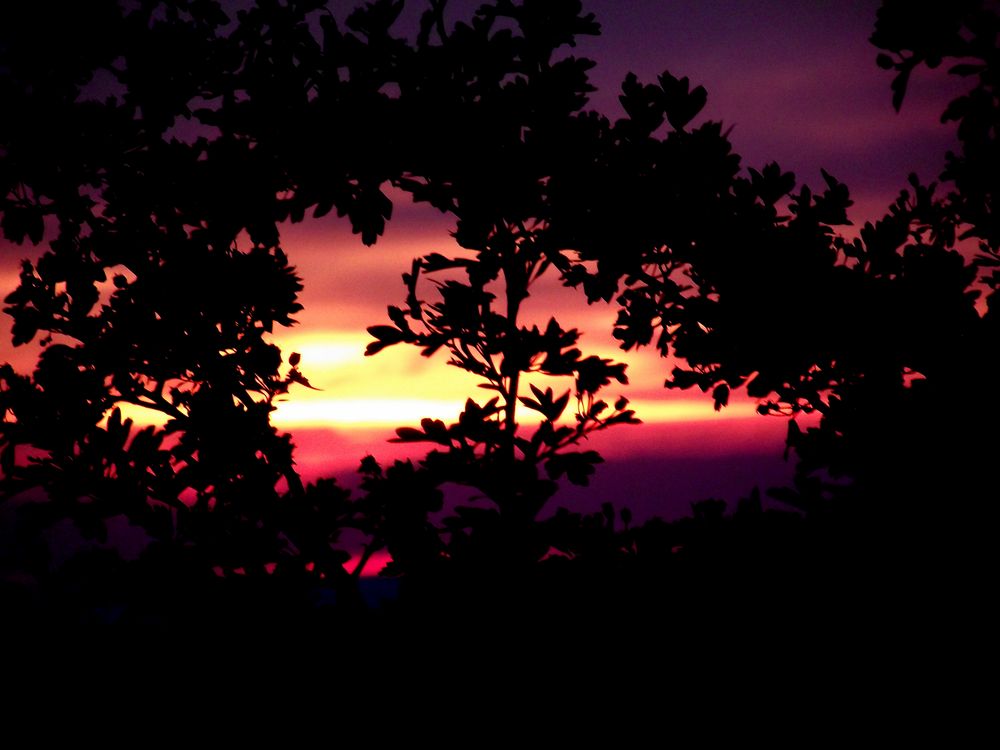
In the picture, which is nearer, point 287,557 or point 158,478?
point 287,557

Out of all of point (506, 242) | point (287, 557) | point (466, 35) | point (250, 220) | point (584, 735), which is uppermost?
point (466, 35)

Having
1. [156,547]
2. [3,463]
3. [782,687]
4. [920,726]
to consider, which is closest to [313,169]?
[156,547]

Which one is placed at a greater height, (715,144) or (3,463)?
(715,144)

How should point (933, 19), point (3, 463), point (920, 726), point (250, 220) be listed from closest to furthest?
point (933, 19)
point (920, 726)
point (250, 220)
point (3, 463)

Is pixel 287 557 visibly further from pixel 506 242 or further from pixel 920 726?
pixel 920 726

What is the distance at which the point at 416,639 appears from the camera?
15.0ft

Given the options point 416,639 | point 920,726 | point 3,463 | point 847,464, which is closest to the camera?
point 920,726

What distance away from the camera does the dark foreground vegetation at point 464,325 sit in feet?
13.4

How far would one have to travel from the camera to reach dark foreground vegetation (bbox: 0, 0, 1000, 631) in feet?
13.4

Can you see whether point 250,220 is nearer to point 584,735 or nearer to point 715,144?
point 715,144

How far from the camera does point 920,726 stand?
12.4 ft

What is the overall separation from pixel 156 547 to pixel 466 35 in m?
3.58

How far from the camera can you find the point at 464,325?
16.1 feet

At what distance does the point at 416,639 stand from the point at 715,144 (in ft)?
10.2
